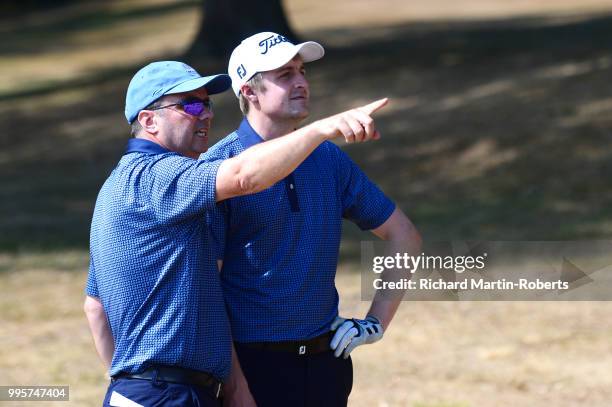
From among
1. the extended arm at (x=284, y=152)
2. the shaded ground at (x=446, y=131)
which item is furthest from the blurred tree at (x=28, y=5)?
the extended arm at (x=284, y=152)

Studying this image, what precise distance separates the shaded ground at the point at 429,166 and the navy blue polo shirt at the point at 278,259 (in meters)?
3.30

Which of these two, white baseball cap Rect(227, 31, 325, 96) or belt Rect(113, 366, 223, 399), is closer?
belt Rect(113, 366, 223, 399)

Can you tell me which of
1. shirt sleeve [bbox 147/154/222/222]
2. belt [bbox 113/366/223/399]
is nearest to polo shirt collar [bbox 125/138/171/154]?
shirt sleeve [bbox 147/154/222/222]

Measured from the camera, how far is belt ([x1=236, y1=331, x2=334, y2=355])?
165 inches

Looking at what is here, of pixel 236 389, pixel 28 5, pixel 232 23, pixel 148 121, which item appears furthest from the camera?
pixel 28 5

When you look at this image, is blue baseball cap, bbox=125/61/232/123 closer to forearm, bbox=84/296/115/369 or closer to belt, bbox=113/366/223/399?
forearm, bbox=84/296/115/369

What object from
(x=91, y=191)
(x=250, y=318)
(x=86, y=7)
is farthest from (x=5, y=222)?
(x=86, y=7)

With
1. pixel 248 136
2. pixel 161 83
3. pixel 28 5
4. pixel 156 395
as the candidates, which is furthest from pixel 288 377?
pixel 28 5

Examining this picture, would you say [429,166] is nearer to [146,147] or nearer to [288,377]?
[288,377]

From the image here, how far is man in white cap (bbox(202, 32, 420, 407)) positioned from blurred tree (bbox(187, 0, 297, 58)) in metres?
17.1

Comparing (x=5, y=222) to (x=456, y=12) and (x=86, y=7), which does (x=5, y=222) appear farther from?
(x=86, y=7)

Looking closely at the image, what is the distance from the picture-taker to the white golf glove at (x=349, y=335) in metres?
4.29

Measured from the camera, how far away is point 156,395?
12.7ft

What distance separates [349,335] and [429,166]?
35.6 feet
